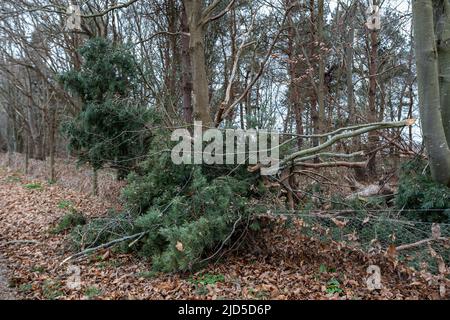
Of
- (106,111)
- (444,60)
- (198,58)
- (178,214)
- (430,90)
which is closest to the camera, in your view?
(430,90)

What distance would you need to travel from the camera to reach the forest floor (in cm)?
356

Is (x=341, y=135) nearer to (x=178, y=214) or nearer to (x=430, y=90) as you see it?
(x=430, y=90)

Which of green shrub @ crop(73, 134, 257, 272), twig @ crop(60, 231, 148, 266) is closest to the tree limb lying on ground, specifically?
green shrub @ crop(73, 134, 257, 272)

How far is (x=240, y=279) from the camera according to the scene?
156 inches

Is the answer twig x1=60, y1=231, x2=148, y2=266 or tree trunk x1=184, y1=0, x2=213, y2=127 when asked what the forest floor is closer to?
twig x1=60, y1=231, x2=148, y2=266

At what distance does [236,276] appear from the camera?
406cm

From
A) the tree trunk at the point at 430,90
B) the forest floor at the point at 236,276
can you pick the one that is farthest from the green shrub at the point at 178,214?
the tree trunk at the point at 430,90

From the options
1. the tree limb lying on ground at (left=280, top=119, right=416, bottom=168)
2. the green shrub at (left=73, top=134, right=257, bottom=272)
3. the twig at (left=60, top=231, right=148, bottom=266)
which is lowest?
the twig at (left=60, top=231, right=148, bottom=266)

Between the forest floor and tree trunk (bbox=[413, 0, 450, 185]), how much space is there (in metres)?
1.65

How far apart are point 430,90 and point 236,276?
354 cm

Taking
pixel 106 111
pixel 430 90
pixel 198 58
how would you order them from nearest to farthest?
1. pixel 430 90
2. pixel 106 111
3. pixel 198 58

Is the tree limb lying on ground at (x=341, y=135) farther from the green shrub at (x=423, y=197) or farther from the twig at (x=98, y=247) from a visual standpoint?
the twig at (x=98, y=247)

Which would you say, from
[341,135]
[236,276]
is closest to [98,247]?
[236,276]
